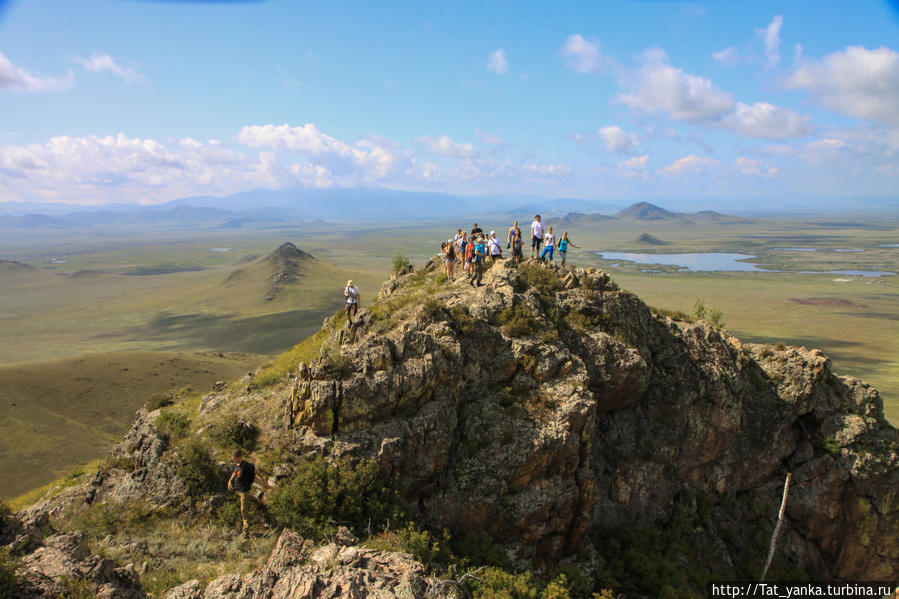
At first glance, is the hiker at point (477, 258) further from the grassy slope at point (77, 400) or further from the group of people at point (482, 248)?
the grassy slope at point (77, 400)

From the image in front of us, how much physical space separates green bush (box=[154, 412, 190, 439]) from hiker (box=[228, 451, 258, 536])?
5.45 m

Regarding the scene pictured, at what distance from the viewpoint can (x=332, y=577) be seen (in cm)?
1105

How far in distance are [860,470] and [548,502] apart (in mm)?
16165

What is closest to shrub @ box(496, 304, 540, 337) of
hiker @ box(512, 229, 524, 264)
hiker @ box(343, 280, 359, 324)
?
hiker @ box(512, 229, 524, 264)

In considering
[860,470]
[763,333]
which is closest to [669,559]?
[860,470]

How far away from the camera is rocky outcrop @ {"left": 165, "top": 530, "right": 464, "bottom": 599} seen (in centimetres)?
1070

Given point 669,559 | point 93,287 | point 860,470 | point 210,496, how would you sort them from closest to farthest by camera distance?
point 210,496
point 669,559
point 860,470
point 93,287

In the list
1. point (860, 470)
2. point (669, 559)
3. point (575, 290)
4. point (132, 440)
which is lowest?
point (669, 559)

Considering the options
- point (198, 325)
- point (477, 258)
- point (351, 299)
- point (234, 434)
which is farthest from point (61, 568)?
point (198, 325)

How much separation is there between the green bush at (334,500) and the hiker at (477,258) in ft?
34.9

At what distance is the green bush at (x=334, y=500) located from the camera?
13789 mm

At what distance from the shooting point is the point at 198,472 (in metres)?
15.5

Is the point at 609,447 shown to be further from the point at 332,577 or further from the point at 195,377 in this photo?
the point at 195,377

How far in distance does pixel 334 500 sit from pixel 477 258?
1278cm
